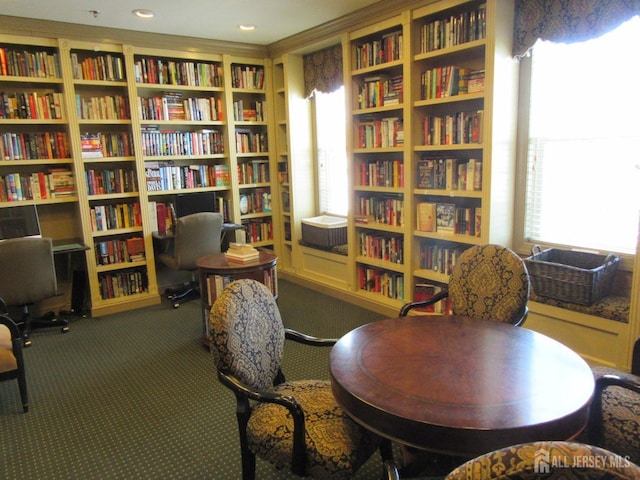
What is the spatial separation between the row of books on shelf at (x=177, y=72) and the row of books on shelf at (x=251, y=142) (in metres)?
0.58

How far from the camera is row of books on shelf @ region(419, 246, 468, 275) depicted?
11.7 ft

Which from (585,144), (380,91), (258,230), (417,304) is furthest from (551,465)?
(258,230)

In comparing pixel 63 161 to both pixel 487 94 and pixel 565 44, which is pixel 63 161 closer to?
pixel 487 94

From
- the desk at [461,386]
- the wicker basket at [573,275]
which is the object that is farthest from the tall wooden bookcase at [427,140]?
the desk at [461,386]

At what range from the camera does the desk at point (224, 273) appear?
3.26m

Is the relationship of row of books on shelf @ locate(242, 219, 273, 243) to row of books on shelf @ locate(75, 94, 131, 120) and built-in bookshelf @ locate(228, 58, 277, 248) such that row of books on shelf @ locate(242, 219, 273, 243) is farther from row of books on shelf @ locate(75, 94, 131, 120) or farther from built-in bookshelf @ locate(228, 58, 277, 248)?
row of books on shelf @ locate(75, 94, 131, 120)

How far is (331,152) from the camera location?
5.02m

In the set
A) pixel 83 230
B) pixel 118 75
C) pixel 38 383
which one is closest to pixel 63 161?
pixel 83 230

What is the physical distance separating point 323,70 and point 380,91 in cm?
103

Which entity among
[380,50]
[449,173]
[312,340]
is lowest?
[312,340]

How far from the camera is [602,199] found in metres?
2.87

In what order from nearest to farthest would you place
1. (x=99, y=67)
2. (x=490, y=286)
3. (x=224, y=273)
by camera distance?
(x=490, y=286), (x=224, y=273), (x=99, y=67)

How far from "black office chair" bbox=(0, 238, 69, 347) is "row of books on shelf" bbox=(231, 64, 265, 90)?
8.34 ft

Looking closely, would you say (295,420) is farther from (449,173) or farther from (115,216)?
(115,216)
